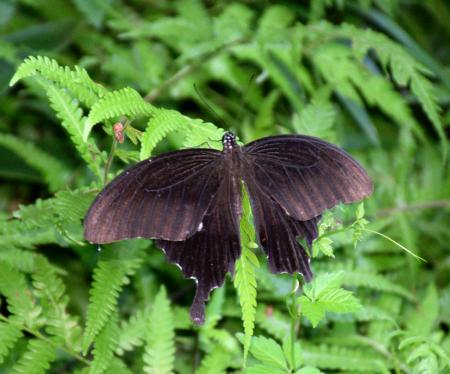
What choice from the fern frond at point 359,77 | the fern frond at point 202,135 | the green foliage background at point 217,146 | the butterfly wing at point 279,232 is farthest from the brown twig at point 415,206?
the fern frond at point 202,135

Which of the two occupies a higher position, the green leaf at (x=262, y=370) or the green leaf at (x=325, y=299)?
the green leaf at (x=325, y=299)

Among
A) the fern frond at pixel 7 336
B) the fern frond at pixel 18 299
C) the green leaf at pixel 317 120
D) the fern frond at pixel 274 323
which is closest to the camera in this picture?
the fern frond at pixel 7 336

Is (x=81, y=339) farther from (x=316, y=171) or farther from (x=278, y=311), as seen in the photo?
(x=316, y=171)

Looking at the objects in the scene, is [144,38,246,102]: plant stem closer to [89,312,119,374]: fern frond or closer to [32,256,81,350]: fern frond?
[32,256,81,350]: fern frond

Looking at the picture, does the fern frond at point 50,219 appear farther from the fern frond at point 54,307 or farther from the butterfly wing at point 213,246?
the butterfly wing at point 213,246

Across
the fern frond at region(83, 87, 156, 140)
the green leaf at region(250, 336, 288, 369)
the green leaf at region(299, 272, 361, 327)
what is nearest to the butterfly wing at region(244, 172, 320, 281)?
the green leaf at region(299, 272, 361, 327)

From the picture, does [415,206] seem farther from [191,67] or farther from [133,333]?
[133,333]
